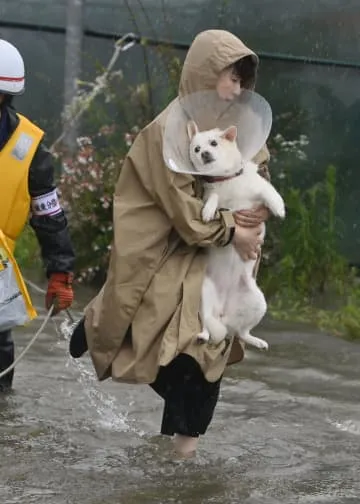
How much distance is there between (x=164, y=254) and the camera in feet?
19.1

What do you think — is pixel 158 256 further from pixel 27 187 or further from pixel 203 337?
pixel 27 187

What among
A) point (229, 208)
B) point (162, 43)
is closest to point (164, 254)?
point (229, 208)

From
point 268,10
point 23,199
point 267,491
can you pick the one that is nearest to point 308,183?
point 268,10

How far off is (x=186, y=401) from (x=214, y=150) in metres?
1.10

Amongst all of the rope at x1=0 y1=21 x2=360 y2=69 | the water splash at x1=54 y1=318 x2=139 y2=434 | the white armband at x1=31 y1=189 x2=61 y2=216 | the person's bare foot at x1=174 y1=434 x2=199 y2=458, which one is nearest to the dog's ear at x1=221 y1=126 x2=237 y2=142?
the white armband at x1=31 y1=189 x2=61 y2=216

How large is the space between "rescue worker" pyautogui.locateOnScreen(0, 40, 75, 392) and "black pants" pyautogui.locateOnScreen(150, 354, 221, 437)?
38.5 inches

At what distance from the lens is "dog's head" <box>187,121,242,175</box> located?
5.73m

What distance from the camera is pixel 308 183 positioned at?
10.5 meters

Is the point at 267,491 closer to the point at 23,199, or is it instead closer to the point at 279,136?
the point at 23,199

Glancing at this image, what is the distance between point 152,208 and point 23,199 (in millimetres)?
921

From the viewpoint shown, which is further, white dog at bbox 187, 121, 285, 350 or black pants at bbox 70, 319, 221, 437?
black pants at bbox 70, 319, 221, 437

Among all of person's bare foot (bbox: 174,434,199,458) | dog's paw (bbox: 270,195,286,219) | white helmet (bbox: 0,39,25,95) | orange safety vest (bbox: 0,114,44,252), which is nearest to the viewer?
dog's paw (bbox: 270,195,286,219)

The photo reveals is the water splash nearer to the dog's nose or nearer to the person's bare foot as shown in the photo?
the person's bare foot

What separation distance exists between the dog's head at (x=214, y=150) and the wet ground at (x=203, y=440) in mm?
1305
